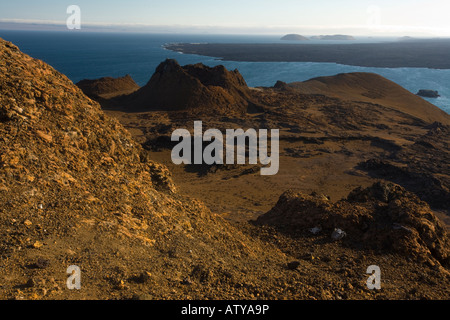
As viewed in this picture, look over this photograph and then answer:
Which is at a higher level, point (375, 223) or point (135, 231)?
point (135, 231)

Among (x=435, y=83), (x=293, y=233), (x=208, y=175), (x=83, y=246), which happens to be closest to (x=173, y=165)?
(x=208, y=175)

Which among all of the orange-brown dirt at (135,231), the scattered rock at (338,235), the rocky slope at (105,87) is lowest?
the scattered rock at (338,235)

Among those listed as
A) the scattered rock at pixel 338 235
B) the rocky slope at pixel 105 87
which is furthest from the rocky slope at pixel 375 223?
the rocky slope at pixel 105 87

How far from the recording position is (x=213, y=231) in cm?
706

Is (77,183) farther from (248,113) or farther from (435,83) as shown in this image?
(435,83)

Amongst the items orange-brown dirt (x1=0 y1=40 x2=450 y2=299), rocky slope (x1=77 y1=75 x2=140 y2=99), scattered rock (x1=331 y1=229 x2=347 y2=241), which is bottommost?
scattered rock (x1=331 y1=229 x2=347 y2=241)

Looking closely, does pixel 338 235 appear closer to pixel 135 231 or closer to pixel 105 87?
pixel 135 231

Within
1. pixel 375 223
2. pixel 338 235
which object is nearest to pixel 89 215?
pixel 338 235

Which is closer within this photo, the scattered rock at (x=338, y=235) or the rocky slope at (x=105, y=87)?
the scattered rock at (x=338, y=235)

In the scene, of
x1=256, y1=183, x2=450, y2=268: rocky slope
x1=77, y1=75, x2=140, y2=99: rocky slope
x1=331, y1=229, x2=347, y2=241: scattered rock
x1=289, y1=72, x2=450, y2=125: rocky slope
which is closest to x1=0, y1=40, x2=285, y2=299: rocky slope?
x1=331, y1=229, x2=347, y2=241: scattered rock

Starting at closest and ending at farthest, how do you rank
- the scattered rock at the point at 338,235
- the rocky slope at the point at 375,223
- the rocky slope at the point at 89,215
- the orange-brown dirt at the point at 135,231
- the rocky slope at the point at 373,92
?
the rocky slope at the point at 89,215, the orange-brown dirt at the point at 135,231, the rocky slope at the point at 375,223, the scattered rock at the point at 338,235, the rocky slope at the point at 373,92

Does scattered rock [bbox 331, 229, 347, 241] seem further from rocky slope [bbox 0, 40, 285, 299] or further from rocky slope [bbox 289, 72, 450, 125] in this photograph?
rocky slope [bbox 289, 72, 450, 125]

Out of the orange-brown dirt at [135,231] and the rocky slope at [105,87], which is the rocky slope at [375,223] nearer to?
the orange-brown dirt at [135,231]

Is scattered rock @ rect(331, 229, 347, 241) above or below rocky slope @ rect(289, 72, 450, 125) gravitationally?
below
